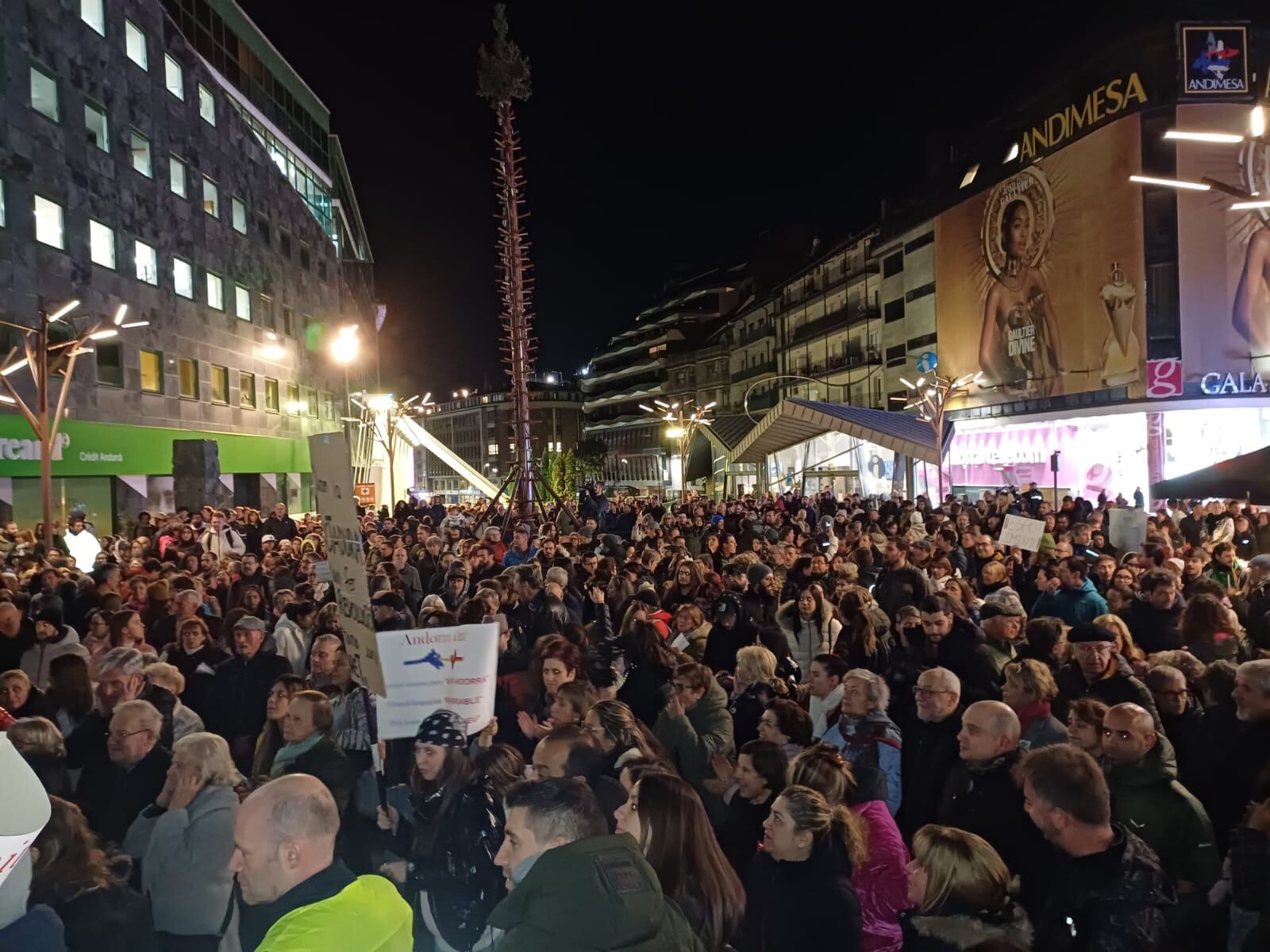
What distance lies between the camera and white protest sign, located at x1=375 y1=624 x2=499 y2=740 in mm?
5324

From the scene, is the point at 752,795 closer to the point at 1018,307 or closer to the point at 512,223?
the point at 512,223

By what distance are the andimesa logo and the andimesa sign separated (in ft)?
5.78

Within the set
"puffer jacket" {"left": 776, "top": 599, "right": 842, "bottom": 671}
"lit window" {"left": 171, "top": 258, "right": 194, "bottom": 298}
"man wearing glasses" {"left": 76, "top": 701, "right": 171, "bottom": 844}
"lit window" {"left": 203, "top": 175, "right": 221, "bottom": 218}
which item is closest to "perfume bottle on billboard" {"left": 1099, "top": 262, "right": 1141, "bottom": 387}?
"puffer jacket" {"left": 776, "top": 599, "right": 842, "bottom": 671}

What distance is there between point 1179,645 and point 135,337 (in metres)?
30.5

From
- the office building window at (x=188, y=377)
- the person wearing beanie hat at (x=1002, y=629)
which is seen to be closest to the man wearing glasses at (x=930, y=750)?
the person wearing beanie hat at (x=1002, y=629)

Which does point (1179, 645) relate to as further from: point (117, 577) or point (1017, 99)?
point (1017, 99)

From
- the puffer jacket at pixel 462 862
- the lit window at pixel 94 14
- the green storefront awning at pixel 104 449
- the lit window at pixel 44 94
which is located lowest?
the puffer jacket at pixel 462 862

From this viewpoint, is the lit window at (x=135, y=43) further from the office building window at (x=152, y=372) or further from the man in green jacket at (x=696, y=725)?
the man in green jacket at (x=696, y=725)

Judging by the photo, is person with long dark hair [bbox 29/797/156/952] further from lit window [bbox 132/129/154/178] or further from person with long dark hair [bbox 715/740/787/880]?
lit window [bbox 132/129/154/178]

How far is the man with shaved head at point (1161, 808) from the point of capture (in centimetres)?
396

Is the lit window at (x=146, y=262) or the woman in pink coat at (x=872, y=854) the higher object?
the lit window at (x=146, y=262)

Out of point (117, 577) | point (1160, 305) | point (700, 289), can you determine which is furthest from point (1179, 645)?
point (700, 289)

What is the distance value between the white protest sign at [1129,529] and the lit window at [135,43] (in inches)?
1232

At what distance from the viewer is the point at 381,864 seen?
15.0 feet
